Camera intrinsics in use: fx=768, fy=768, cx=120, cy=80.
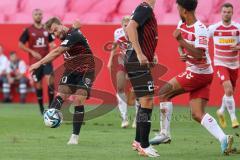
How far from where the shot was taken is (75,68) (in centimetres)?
1345

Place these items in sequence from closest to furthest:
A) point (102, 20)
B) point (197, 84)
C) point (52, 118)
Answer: point (197, 84)
point (52, 118)
point (102, 20)

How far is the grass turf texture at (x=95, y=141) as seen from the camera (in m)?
11.0

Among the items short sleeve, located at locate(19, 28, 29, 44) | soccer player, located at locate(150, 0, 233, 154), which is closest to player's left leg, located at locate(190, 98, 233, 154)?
soccer player, located at locate(150, 0, 233, 154)

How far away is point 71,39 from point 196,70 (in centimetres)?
227

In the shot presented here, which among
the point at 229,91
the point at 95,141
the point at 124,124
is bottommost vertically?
the point at 95,141

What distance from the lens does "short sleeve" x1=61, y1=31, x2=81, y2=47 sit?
41.0 feet

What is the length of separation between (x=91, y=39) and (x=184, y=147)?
11.5m

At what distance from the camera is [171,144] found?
12672 millimetres

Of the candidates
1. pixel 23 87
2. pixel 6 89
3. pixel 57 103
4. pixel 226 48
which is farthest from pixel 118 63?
pixel 6 89

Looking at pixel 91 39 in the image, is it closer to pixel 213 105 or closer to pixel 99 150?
pixel 213 105

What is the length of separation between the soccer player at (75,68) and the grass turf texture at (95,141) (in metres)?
0.56

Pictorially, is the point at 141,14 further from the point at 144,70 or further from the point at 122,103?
the point at 122,103

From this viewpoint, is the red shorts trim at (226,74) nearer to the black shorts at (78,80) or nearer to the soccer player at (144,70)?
the black shorts at (78,80)

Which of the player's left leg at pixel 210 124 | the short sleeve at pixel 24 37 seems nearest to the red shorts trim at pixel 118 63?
the short sleeve at pixel 24 37
